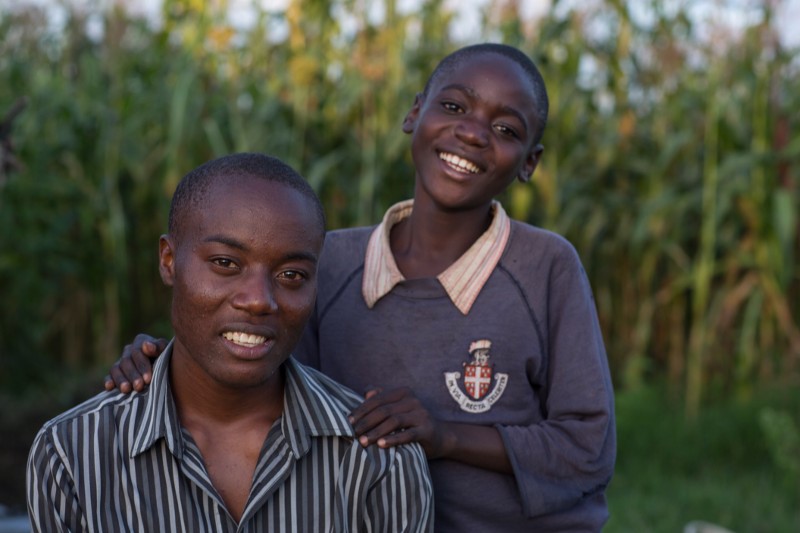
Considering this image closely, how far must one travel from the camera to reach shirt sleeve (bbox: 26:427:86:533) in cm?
171

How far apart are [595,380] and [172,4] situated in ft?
14.0

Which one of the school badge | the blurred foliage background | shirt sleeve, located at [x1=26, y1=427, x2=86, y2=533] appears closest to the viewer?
shirt sleeve, located at [x1=26, y1=427, x2=86, y2=533]

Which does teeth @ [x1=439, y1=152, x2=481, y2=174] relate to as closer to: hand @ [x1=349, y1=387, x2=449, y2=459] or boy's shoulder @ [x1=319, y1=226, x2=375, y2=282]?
boy's shoulder @ [x1=319, y1=226, x2=375, y2=282]

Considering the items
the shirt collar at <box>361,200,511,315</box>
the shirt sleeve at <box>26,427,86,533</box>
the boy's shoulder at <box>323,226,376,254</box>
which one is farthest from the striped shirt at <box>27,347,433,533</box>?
the boy's shoulder at <box>323,226,376,254</box>

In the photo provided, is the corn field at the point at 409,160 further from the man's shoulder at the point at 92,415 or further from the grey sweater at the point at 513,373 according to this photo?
the man's shoulder at the point at 92,415

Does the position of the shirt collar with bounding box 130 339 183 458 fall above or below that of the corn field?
below

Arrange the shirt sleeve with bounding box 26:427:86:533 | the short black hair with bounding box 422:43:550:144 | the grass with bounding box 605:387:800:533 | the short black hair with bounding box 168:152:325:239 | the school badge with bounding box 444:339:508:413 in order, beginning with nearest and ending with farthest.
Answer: the shirt sleeve with bounding box 26:427:86:533 → the short black hair with bounding box 168:152:325:239 → the school badge with bounding box 444:339:508:413 → the short black hair with bounding box 422:43:550:144 → the grass with bounding box 605:387:800:533

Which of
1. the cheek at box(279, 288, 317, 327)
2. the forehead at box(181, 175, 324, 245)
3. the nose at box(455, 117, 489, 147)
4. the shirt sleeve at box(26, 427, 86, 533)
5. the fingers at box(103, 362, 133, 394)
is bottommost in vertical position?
the shirt sleeve at box(26, 427, 86, 533)

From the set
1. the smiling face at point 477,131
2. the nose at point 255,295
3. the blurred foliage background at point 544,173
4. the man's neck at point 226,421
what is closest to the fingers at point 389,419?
the man's neck at point 226,421

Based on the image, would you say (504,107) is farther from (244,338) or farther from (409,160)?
(409,160)

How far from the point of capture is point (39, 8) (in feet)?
21.6

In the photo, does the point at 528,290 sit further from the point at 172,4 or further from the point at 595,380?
the point at 172,4

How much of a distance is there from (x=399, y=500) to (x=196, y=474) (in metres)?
0.33

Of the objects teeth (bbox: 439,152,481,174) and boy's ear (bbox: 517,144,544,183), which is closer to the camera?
teeth (bbox: 439,152,481,174)
